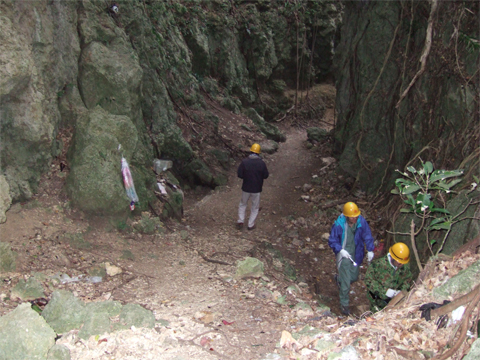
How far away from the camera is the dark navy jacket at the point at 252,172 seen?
6.38 meters

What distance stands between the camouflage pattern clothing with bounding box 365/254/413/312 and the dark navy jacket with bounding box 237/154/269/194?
9.13 ft

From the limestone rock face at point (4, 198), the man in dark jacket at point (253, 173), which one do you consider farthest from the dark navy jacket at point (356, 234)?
the limestone rock face at point (4, 198)

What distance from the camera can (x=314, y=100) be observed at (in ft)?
58.1

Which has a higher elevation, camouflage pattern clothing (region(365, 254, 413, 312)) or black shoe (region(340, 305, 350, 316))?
camouflage pattern clothing (region(365, 254, 413, 312))

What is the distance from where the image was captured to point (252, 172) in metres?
6.39

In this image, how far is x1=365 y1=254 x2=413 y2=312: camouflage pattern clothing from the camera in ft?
13.1

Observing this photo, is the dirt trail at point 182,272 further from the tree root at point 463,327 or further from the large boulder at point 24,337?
the tree root at point 463,327

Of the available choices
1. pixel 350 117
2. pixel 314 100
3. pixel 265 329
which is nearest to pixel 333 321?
pixel 265 329

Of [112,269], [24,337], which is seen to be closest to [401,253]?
[112,269]

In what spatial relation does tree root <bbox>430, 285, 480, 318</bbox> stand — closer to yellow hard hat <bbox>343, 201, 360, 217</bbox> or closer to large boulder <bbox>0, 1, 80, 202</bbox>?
yellow hard hat <bbox>343, 201, 360, 217</bbox>

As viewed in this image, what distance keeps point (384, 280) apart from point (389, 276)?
68 millimetres

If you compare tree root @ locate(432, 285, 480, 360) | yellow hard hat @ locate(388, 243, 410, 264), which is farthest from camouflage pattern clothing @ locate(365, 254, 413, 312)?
tree root @ locate(432, 285, 480, 360)

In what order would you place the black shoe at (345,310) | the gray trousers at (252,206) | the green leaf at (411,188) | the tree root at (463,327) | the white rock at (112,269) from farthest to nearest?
the gray trousers at (252,206)
the black shoe at (345,310)
the white rock at (112,269)
the green leaf at (411,188)
the tree root at (463,327)

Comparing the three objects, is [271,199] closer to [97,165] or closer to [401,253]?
[97,165]
